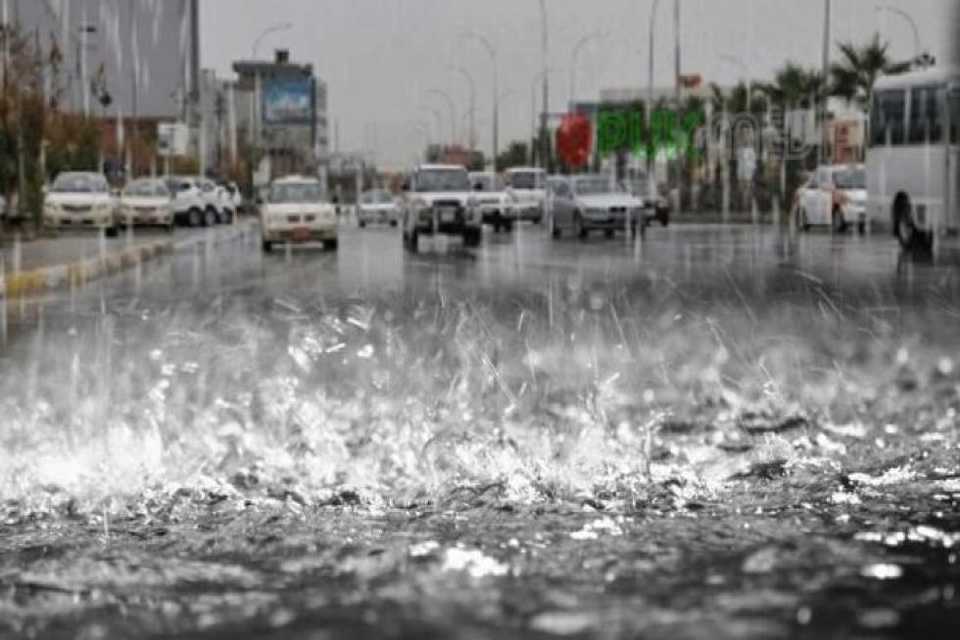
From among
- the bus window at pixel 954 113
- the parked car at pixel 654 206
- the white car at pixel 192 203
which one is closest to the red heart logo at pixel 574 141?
the white car at pixel 192 203

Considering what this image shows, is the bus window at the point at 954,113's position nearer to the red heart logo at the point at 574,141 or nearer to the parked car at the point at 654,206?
the parked car at the point at 654,206

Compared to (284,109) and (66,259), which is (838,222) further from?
(284,109)

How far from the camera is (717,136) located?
274ft

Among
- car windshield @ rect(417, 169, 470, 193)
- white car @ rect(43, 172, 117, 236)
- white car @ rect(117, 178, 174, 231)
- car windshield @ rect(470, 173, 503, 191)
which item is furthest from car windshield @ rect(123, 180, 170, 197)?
car windshield @ rect(417, 169, 470, 193)

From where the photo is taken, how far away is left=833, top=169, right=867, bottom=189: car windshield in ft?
131

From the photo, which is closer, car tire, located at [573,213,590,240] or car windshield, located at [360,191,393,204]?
car tire, located at [573,213,590,240]

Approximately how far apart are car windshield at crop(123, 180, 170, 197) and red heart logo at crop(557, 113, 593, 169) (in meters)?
58.6

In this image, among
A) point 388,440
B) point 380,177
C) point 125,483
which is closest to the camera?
point 125,483

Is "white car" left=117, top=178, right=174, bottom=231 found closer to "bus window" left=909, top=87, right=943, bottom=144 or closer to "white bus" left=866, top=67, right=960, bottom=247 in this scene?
"white bus" left=866, top=67, right=960, bottom=247

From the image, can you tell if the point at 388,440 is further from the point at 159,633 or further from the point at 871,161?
the point at 871,161

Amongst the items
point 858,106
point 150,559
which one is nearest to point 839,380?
point 150,559

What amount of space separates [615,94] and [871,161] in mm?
142556

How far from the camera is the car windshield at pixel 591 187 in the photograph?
135 feet

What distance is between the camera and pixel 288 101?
6369 cm
